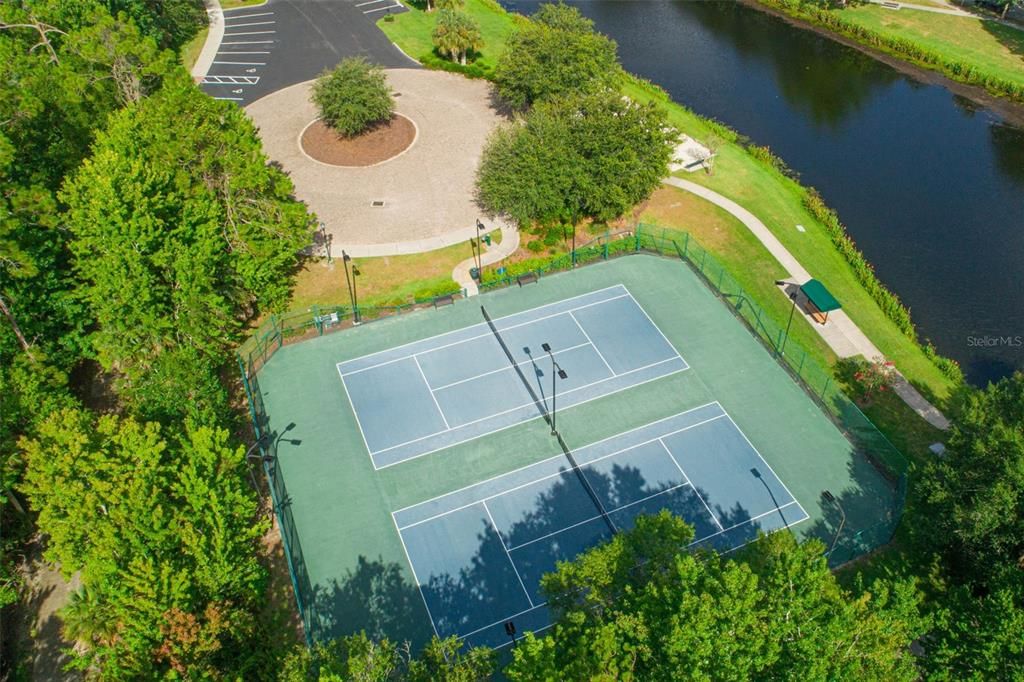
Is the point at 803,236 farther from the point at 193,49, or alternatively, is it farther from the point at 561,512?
the point at 193,49

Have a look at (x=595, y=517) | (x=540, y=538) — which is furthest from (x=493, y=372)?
(x=540, y=538)

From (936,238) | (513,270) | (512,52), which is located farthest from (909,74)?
(513,270)

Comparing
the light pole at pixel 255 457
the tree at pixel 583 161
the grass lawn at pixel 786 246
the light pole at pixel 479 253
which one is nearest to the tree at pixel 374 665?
the light pole at pixel 255 457

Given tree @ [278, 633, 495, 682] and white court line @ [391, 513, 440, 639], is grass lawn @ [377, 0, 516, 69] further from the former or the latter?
tree @ [278, 633, 495, 682]

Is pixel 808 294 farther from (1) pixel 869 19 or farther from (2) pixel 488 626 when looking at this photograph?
(1) pixel 869 19

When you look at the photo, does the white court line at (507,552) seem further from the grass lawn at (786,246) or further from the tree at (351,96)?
the tree at (351,96)

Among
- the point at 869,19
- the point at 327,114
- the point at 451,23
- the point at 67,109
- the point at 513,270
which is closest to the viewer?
the point at 67,109

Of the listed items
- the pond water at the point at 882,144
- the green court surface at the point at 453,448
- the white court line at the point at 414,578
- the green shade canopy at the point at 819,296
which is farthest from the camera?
the pond water at the point at 882,144
